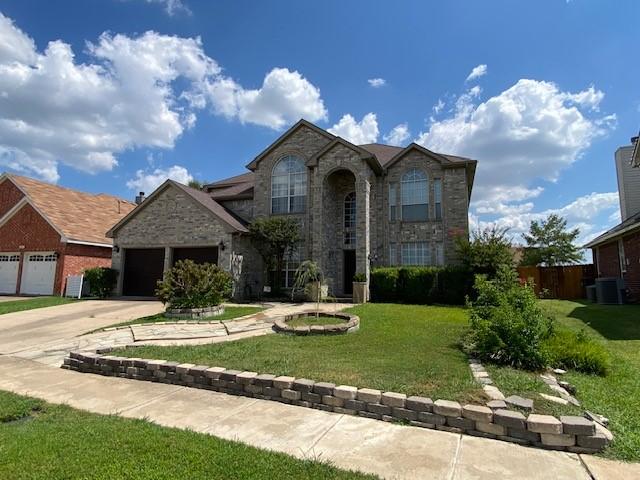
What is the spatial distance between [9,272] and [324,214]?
19659mm

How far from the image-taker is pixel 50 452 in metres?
3.30

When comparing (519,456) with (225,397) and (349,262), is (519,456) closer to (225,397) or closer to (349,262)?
(225,397)

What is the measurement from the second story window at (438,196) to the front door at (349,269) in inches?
187

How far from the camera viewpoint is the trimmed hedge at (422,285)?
15688mm

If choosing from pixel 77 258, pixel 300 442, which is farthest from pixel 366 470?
pixel 77 258

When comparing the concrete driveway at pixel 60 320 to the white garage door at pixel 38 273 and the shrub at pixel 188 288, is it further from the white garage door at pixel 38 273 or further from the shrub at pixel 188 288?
the white garage door at pixel 38 273

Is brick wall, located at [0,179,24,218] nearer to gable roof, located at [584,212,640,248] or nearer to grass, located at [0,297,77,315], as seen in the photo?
grass, located at [0,297,77,315]

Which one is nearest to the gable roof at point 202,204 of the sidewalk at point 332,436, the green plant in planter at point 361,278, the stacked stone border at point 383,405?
the green plant in planter at point 361,278

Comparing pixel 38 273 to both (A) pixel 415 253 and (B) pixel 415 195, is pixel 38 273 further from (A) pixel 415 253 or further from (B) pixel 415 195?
(B) pixel 415 195

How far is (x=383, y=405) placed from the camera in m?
4.46

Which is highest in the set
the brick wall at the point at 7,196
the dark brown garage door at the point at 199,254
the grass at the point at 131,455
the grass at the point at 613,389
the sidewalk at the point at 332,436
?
the brick wall at the point at 7,196

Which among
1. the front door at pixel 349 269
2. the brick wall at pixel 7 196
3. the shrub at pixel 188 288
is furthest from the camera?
the brick wall at pixel 7 196

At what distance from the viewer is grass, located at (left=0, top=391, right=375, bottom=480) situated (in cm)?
300

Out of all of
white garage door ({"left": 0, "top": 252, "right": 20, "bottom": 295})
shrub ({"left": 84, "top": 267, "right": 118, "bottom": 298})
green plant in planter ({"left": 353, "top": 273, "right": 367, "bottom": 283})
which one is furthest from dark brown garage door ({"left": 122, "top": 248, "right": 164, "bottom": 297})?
green plant in planter ({"left": 353, "top": 273, "right": 367, "bottom": 283})
